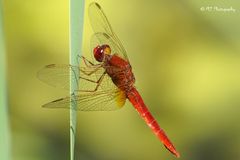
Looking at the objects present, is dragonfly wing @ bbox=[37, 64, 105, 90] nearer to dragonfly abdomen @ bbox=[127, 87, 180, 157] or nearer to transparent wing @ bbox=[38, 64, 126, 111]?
transparent wing @ bbox=[38, 64, 126, 111]

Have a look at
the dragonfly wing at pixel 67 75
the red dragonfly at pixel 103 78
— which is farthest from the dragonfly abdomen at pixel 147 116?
the dragonfly wing at pixel 67 75

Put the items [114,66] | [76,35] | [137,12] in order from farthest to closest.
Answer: [137,12] → [114,66] → [76,35]

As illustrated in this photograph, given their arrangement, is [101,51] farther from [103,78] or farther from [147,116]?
[147,116]

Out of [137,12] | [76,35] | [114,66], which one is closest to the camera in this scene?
[76,35]

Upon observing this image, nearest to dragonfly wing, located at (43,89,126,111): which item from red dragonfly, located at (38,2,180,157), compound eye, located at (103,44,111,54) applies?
red dragonfly, located at (38,2,180,157)

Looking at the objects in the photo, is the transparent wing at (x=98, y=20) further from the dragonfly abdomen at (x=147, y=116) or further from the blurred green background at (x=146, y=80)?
the dragonfly abdomen at (x=147, y=116)

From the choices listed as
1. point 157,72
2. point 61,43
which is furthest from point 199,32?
point 61,43

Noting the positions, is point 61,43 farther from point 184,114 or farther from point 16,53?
point 184,114

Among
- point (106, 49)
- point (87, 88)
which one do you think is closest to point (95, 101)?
point (87, 88)
